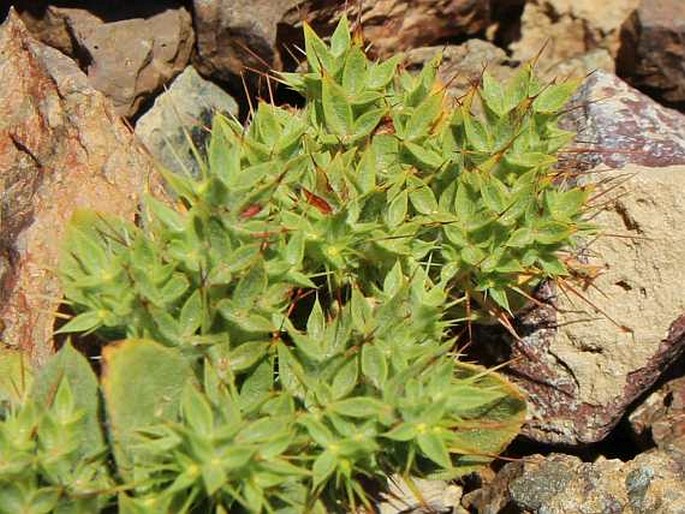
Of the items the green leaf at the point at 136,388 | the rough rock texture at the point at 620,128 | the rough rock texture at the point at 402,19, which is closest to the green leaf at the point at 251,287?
Answer: the green leaf at the point at 136,388

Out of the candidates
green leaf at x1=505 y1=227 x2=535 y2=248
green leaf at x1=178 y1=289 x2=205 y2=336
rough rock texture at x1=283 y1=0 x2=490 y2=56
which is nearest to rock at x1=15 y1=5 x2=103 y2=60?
rough rock texture at x1=283 y1=0 x2=490 y2=56

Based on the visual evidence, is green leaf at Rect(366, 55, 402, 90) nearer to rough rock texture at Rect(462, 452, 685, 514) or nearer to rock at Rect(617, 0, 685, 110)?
rough rock texture at Rect(462, 452, 685, 514)

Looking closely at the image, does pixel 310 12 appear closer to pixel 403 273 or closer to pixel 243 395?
pixel 403 273

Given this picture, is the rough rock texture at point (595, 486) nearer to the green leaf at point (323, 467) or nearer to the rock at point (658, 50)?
the green leaf at point (323, 467)

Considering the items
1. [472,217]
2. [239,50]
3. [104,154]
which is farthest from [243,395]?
[239,50]

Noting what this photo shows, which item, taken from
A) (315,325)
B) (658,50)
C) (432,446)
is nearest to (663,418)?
(432,446)
